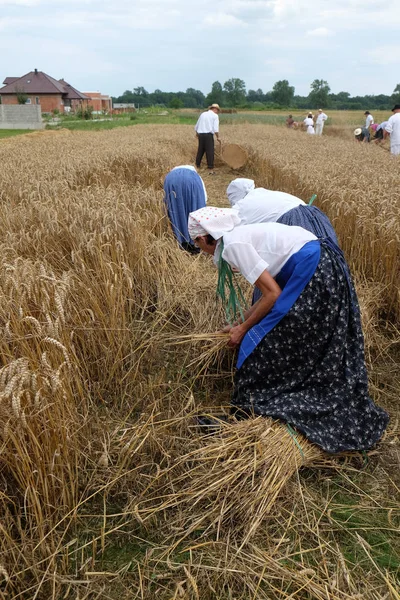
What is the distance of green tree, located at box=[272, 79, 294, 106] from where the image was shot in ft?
282

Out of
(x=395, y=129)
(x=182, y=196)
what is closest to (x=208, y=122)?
(x=395, y=129)

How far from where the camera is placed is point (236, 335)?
236 centimetres

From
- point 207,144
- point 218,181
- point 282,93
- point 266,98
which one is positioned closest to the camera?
point 218,181

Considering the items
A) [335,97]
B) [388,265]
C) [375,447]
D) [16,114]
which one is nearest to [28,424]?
[375,447]

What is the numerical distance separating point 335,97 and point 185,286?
10627 centimetres

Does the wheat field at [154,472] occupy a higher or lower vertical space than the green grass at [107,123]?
lower

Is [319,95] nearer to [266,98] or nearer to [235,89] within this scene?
[235,89]

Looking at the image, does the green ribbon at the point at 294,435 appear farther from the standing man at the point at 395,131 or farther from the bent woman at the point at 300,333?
the standing man at the point at 395,131

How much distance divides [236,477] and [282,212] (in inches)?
75.4

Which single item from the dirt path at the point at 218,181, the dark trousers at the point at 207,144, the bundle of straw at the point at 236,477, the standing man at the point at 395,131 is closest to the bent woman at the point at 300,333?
the bundle of straw at the point at 236,477

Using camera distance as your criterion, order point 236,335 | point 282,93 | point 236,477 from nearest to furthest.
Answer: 1. point 236,477
2. point 236,335
3. point 282,93

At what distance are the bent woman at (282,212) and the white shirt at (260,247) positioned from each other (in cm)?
56

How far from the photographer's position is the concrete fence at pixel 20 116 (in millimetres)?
28717

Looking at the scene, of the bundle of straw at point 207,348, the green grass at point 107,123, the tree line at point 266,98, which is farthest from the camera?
the tree line at point 266,98
